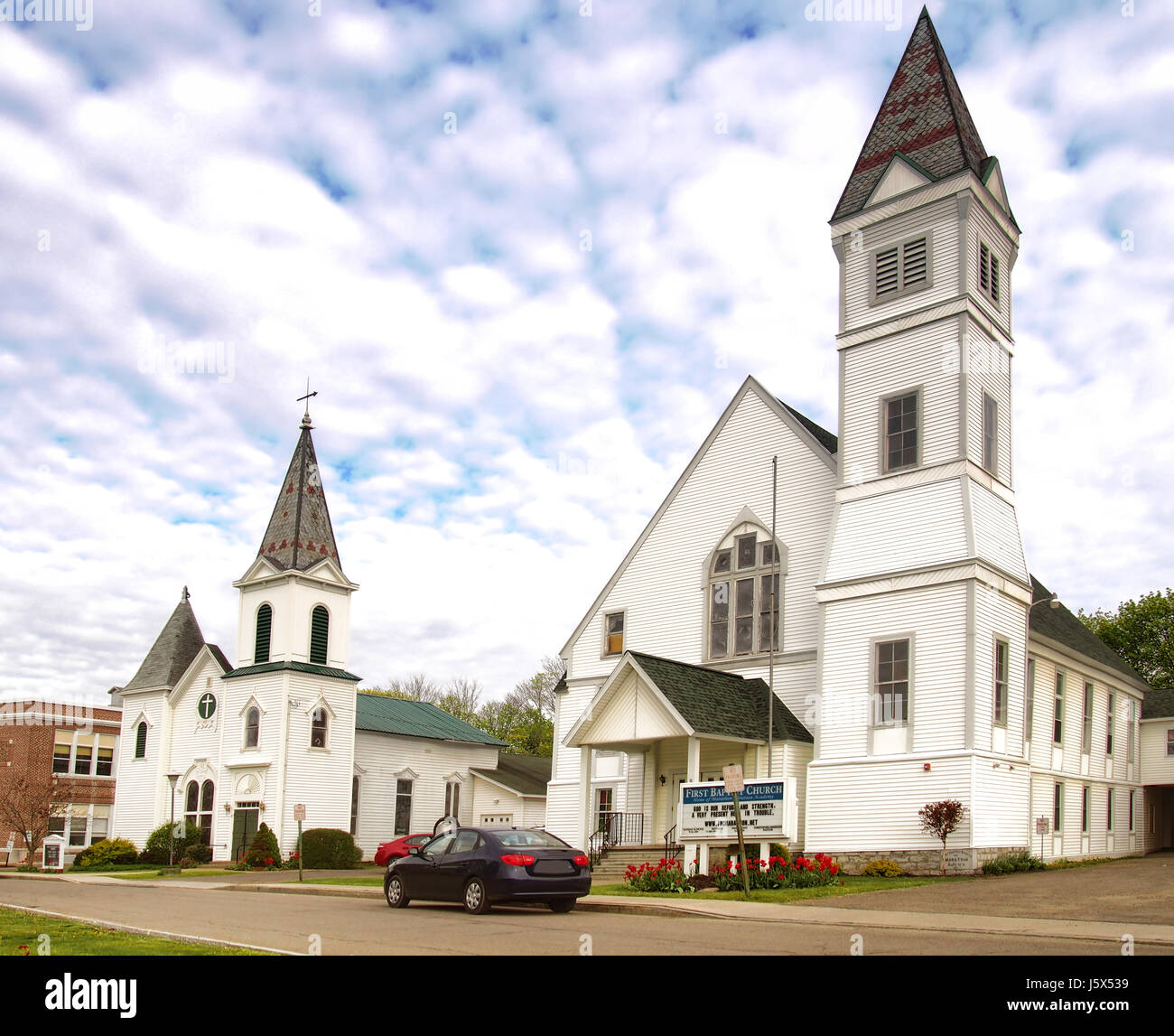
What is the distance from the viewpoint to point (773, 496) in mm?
31438

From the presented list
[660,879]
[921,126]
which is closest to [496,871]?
[660,879]

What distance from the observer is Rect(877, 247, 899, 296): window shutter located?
95.7ft

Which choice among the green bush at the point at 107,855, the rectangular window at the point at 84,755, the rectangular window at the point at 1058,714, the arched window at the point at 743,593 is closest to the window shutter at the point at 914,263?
the arched window at the point at 743,593

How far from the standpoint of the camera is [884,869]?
2473cm

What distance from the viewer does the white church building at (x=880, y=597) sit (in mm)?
25812

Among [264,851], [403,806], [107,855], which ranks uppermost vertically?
[403,806]

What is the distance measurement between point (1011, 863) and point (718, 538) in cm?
1146

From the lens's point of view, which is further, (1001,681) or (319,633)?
(319,633)

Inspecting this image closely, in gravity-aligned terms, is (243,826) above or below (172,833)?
above

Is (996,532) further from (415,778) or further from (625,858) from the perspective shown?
(415,778)

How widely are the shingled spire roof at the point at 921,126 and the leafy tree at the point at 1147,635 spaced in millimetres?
35071

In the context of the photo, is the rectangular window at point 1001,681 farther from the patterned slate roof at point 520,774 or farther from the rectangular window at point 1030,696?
the patterned slate roof at point 520,774

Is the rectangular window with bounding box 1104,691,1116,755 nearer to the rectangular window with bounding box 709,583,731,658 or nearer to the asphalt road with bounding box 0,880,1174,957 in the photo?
the rectangular window with bounding box 709,583,731,658
